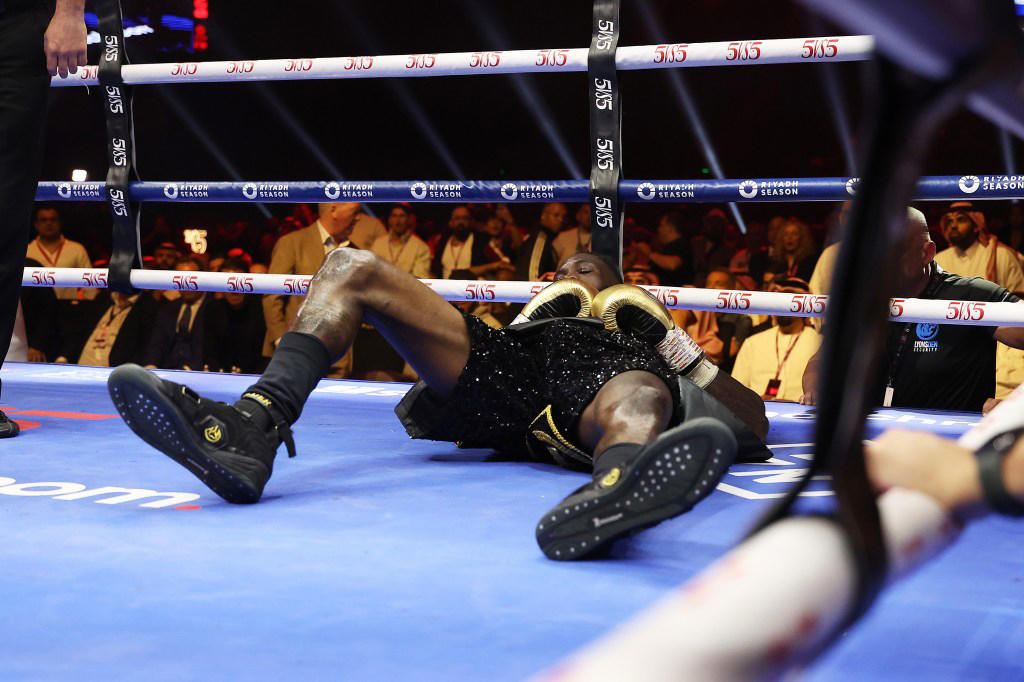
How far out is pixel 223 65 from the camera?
2.48 meters

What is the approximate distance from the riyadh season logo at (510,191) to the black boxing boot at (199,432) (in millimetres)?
1022

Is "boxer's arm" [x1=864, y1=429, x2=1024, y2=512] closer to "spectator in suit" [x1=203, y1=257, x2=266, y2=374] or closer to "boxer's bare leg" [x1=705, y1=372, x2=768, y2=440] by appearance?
"boxer's bare leg" [x1=705, y1=372, x2=768, y2=440]

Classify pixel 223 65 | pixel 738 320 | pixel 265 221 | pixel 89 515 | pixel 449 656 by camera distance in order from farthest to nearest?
pixel 265 221 < pixel 738 320 < pixel 223 65 < pixel 89 515 < pixel 449 656

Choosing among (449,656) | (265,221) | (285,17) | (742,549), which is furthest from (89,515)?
(285,17)

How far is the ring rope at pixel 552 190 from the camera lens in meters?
2.02

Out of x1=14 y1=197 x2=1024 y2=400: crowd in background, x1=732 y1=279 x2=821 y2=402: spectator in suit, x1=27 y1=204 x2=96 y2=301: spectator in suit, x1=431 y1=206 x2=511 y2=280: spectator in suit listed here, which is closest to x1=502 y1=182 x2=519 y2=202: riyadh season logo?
x1=732 y1=279 x2=821 y2=402: spectator in suit

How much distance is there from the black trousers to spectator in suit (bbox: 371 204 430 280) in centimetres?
266

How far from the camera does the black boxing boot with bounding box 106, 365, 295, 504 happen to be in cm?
128

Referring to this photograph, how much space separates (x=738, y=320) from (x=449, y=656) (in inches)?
136

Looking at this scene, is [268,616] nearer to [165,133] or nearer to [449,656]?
[449,656]

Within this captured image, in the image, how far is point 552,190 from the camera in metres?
2.27

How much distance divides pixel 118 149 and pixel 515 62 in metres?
1.05

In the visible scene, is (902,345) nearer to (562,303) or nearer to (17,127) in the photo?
(562,303)

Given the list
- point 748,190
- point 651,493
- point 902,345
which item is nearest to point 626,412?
point 651,493
